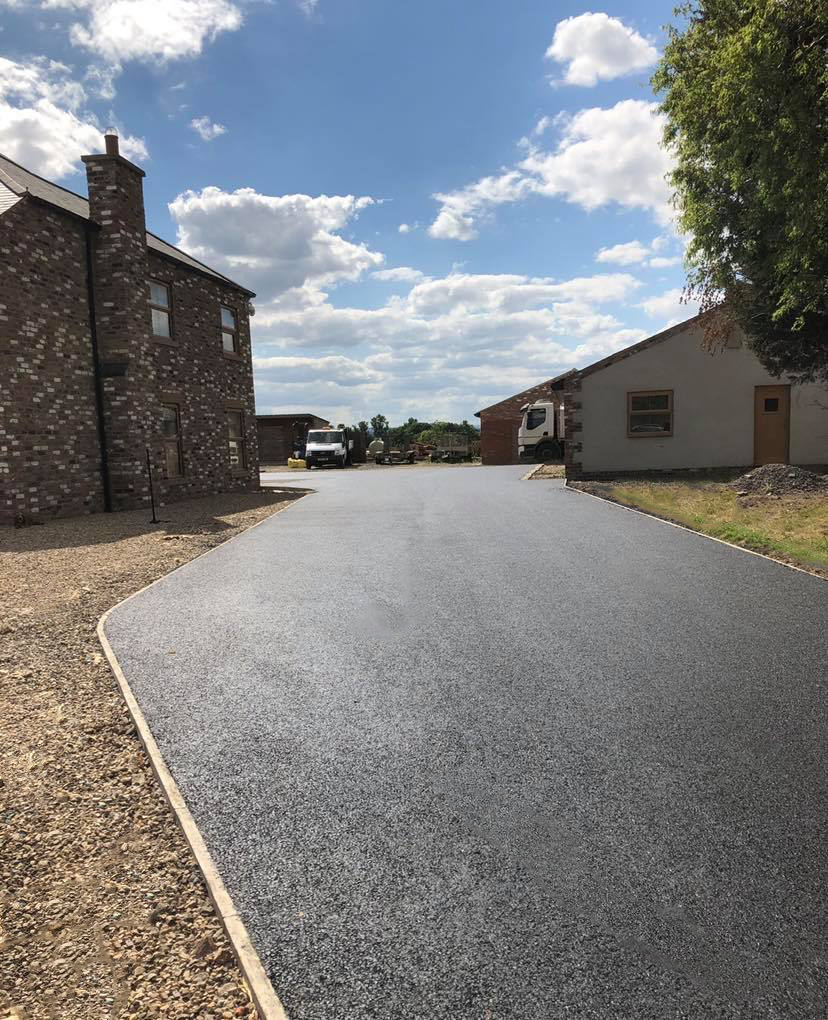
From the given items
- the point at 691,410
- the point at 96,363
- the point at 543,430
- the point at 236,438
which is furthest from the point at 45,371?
the point at 543,430

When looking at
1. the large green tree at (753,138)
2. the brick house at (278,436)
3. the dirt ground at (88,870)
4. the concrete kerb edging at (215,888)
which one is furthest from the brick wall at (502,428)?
the concrete kerb edging at (215,888)

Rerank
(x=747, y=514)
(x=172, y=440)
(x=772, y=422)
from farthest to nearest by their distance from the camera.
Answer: (x=772, y=422)
(x=172, y=440)
(x=747, y=514)

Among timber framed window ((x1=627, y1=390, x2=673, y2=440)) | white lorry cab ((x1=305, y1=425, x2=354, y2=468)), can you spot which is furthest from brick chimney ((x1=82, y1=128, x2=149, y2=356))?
white lorry cab ((x1=305, y1=425, x2=354, y2=468))

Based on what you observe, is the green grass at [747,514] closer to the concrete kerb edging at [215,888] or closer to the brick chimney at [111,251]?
the concrete kerb edging at [215,888]

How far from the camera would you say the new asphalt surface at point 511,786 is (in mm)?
2025

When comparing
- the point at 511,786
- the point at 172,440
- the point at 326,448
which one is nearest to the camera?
the point at 511,786

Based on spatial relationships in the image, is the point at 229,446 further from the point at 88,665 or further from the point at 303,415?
the point at 303,415

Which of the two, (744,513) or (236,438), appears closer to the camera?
(744,513)

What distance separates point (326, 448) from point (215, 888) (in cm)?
3602

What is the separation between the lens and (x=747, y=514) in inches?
466

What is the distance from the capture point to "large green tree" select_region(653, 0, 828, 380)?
677 centimetres

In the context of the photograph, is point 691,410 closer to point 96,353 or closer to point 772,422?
point 772,422

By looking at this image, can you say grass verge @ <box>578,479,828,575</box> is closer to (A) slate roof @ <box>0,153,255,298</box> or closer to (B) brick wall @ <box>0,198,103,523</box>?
(B) brick wall @ <box>0,198,103,523</box>

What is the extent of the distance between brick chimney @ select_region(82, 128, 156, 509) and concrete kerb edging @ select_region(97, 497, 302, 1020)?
38.9 ft
